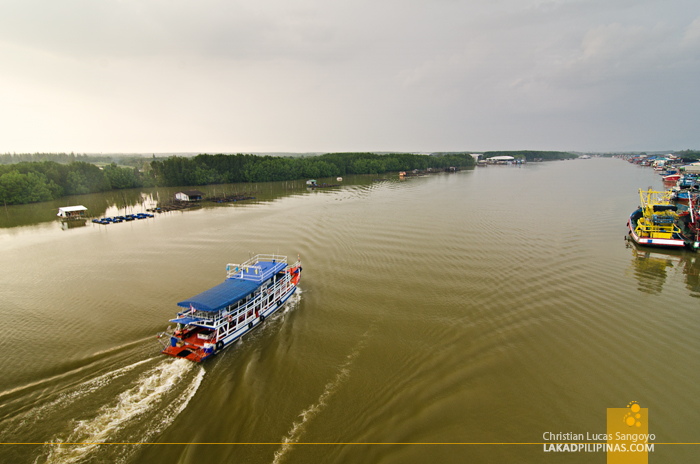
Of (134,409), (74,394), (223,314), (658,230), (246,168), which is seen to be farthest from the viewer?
(246,168)

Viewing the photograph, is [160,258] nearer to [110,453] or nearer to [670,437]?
[110,453]

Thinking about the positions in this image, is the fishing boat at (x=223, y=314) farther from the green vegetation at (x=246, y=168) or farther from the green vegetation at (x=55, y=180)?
the green vegetation at (x=246, y=168)

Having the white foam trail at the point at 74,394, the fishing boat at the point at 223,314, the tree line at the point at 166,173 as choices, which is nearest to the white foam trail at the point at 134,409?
the fishing boat at the point at 223,314

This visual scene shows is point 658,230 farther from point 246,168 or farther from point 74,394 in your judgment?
point 246,168

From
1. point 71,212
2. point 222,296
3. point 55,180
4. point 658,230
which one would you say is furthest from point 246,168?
point 658,230

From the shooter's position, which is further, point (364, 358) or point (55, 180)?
point (55, 180)

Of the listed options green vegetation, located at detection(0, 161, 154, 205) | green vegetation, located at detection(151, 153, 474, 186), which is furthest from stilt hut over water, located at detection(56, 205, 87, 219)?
green vegetation, located at detection(151, 153, 474, 186)

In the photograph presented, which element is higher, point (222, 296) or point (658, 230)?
point (658, 230)

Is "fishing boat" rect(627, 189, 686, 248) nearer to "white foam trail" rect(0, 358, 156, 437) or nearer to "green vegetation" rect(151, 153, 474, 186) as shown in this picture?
"white foam trail" rect(0, 358, 156, 437)
